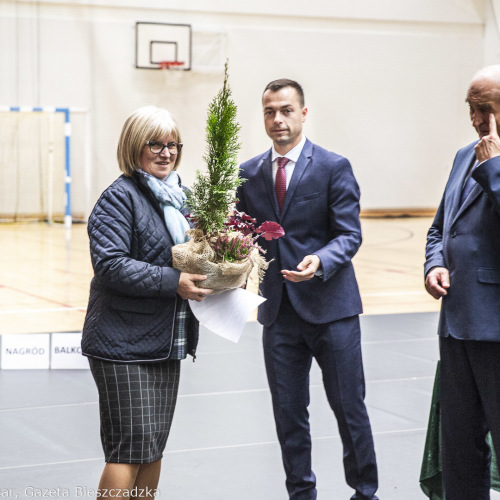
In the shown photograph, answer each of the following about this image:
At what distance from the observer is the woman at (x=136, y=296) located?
2.50 metres

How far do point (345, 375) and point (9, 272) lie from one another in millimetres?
7686

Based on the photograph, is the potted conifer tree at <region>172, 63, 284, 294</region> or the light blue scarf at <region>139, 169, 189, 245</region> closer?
the potted conifer tree at <region>172, 63, 284, 294</region>

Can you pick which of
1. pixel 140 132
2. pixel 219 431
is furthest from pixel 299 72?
pixel 140 132

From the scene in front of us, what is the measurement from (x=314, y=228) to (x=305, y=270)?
33 cm

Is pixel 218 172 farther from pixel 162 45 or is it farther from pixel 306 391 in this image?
pixel 162 45

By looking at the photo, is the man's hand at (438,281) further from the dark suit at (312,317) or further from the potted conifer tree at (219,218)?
the potted conifer tree at (219,218)

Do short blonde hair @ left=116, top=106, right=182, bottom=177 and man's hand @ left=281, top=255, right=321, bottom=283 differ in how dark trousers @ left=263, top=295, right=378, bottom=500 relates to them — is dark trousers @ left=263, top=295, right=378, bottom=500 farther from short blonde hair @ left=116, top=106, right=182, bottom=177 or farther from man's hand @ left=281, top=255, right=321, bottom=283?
short blonde hair @ left=116, top=106, right=182, bottom=177

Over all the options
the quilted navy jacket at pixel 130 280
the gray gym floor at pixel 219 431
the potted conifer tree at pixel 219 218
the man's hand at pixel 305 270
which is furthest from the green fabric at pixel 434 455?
the quilted navy jacket at pixel 130 280

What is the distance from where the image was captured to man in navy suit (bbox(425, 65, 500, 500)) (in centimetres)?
240

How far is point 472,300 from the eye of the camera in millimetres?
2486

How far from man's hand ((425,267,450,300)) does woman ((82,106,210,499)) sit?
727 millimetres

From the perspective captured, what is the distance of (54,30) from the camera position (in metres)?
14.9

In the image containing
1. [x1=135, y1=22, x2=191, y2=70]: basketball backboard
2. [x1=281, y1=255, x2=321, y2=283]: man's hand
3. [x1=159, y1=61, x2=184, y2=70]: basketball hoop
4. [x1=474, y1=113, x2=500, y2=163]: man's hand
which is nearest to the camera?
[x1=474, y1=113, x2=500, y2=163]: man's hand

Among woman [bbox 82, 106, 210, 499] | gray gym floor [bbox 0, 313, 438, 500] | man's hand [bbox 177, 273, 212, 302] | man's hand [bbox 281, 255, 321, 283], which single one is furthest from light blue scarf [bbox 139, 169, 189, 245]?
gray gym floor [bbox 0, 313, 438, 500]
